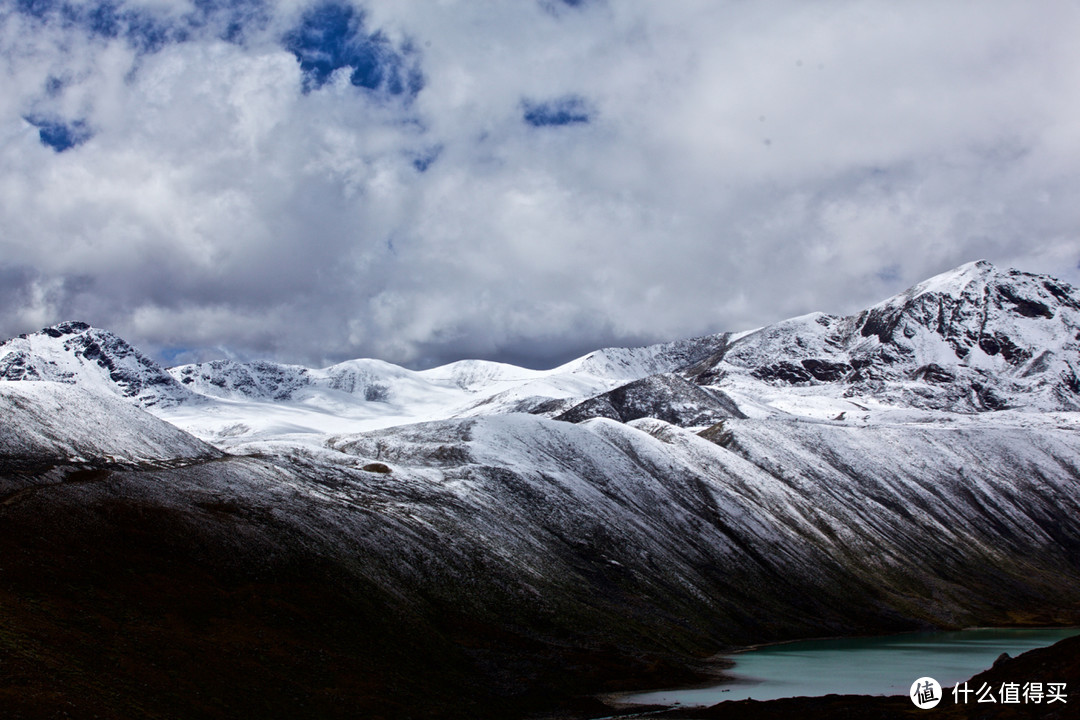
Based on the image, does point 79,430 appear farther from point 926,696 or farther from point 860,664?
point 860,664

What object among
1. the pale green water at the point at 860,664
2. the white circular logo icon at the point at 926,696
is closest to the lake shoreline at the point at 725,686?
the pale green water at the point at 860,664

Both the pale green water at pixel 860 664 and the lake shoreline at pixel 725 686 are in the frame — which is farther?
the pale green water at pixel 860 664

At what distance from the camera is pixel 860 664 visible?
88312mm

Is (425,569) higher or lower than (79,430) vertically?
lower

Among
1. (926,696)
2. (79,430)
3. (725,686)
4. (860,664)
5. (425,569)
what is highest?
(79,430)

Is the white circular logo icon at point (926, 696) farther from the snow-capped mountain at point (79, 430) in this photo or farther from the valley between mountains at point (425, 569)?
the snow-capped mountain at point (79, 430)

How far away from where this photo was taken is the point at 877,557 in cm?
15200

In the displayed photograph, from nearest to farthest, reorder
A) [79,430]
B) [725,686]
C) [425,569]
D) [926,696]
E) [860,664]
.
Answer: [926,696]
[725,686]
[425,569]
[860,664]
[79,430]

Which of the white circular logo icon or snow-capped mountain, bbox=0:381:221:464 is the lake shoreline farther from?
snow-capped mountain, bbox=0:381:221:464

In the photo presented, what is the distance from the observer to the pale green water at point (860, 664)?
229ft

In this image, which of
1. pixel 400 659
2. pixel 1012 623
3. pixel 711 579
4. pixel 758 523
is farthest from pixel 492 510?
pixel 1012 623

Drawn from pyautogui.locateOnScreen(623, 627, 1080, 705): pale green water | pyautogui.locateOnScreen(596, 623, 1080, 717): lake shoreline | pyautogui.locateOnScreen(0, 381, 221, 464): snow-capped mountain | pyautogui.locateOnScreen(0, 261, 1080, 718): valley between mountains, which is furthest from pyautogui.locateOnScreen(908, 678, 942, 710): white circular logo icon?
pyautogui.locateOnScreen(0, 381, 221, 464): snow-capped mountain

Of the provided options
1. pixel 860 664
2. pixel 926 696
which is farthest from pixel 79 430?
pixel 860 664

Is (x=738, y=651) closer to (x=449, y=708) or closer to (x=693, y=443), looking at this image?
(x=449, y=708)
